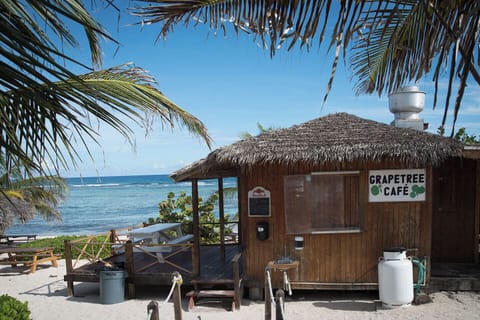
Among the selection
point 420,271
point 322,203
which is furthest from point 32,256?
point 420,271

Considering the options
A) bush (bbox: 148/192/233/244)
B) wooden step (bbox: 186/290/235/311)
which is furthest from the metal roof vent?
bush (bbox: 148/192/233/244)

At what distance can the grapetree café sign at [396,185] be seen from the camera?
25.2 ft

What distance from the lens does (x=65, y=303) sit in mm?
8359

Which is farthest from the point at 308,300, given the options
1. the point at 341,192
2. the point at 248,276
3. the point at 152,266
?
the point at 152,266

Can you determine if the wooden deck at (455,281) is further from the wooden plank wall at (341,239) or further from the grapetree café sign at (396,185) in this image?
the grapetree café sign at (396,185)

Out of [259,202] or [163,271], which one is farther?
[163,271]

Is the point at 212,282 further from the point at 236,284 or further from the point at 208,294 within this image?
the point at 236,284

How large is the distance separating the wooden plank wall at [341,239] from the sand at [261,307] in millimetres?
491

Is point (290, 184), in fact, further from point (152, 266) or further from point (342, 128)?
point (152, 266)

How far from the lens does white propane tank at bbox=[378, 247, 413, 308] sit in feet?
23.5

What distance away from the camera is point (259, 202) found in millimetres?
7941

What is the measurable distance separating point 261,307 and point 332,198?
101 inches

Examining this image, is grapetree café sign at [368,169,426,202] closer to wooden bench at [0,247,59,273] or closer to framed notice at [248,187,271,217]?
framed notice at [248,187,271,217]

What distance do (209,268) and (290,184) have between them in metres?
2.72
